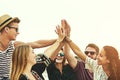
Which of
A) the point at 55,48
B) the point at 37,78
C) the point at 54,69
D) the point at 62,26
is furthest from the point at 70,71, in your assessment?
the point at 37,78

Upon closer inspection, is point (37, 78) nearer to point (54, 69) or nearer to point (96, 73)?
point (96, 73)

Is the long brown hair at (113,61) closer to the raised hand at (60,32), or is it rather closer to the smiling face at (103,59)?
the smiling face at (103,59)

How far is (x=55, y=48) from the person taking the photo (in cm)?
605

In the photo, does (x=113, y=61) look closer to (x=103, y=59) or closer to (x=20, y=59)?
(x=103, y=59)

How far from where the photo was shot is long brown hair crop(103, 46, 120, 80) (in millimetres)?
6472

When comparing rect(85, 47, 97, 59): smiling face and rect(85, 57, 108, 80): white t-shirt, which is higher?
rect(85, 47, 97, 59): smiling face

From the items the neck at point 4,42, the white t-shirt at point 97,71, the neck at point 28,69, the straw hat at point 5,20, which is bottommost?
the white t-shirt at point 97,71

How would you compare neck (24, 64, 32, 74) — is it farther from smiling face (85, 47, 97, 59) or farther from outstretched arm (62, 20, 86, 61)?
smiling face (85, 47, 97, 59)

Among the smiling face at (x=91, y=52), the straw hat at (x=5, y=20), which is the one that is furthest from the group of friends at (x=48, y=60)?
the smiling face at (x=91, y=52)

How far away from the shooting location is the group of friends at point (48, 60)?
532 cm

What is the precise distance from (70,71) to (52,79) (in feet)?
2.46

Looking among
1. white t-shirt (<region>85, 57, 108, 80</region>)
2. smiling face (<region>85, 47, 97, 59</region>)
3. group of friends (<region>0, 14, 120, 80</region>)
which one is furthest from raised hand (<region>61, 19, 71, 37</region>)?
smiling face (<region>85, 47, 97, 59</region>)

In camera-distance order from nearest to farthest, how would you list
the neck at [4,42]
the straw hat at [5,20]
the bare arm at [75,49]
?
the neck at [4,42]
the straw hat at [5,20]
the bare arm at [75,49]

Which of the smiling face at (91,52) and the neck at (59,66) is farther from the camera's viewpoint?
the smiling face at (91,52)
